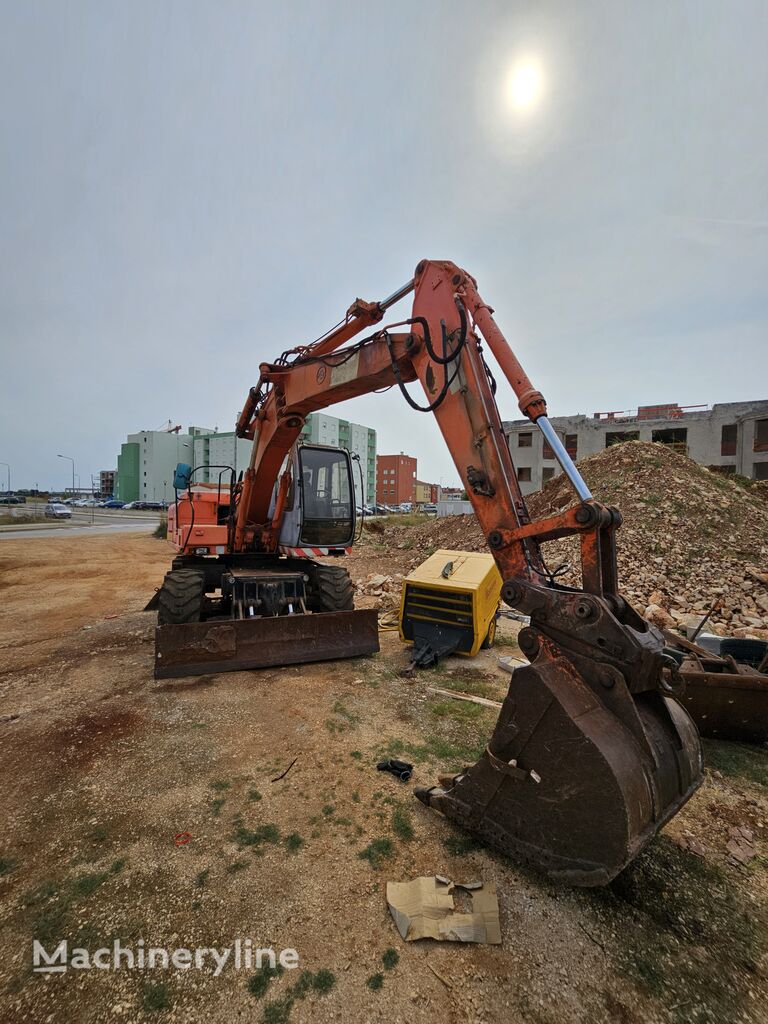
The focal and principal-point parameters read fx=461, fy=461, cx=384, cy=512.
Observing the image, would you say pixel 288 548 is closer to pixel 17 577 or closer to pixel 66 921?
pixel 66 921

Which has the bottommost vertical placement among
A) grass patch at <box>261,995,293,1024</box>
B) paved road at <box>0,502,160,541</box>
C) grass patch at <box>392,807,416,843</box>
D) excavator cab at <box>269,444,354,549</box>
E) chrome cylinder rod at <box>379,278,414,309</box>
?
paved road at <box>0,502,160,541</box>

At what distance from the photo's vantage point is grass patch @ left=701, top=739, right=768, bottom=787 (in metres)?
3.52

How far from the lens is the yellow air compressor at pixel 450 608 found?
604 centimetres

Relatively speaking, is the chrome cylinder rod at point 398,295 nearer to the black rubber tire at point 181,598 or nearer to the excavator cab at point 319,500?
the excavator cab at point 319,500

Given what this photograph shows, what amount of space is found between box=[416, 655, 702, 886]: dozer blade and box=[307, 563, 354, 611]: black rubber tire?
3907 mm

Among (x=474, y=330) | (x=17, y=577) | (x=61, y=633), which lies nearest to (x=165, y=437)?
(x=17, y=577)

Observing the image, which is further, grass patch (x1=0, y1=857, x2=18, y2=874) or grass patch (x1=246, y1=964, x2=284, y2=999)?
grass patch (x1=0, y1=857, x2=18, y2=874)

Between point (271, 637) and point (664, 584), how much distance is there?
8.26m

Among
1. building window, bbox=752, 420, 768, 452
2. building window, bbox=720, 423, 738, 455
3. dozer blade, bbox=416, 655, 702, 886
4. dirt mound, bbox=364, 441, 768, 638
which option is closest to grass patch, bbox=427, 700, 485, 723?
dozer blade, bbox=416, 655, 702, 886

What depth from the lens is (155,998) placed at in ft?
6.08

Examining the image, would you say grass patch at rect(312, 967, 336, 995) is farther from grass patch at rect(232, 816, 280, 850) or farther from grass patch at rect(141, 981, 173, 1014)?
grass patch at rect(232, 816, 280, 850)

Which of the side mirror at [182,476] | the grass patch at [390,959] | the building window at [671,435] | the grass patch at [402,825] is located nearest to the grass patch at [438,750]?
the grass patch at [402,825]

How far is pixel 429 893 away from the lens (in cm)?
231

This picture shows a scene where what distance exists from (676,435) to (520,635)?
37.2m
